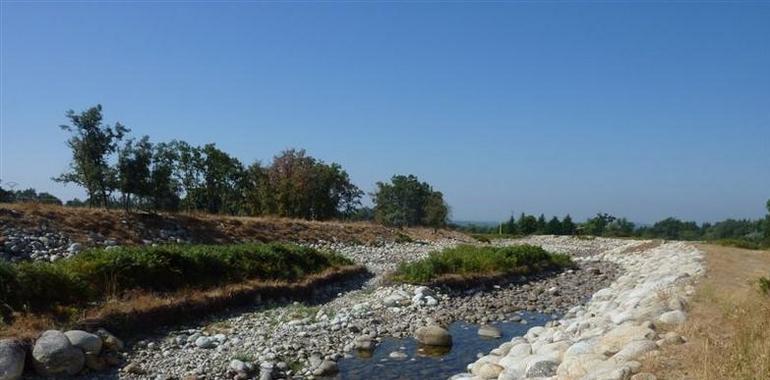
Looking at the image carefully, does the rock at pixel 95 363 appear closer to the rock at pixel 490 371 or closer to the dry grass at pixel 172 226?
the rock at pixel 490 371

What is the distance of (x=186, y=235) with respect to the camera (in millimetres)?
29156

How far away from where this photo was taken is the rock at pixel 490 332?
1445 centimetres

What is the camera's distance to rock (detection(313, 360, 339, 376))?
35.4 ft

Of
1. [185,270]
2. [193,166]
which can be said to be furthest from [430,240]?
[185,270]

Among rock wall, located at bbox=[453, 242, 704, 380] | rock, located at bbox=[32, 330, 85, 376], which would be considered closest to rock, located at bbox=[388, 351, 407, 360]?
rock wall, located at bbox=[453, 242, 704, 380]

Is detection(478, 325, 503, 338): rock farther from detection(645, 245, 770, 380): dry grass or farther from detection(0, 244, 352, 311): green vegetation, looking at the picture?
detection(0, 244, 352, 311): green vegetation

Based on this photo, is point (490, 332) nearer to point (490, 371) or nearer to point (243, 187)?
point (490, 371)

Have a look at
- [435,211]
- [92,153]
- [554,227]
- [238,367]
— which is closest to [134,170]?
[92,153]

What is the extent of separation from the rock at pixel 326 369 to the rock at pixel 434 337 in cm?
295

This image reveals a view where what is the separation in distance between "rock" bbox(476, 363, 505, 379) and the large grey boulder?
7.91m

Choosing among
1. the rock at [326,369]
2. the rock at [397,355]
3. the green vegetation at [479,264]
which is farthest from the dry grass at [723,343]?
the green vegetation at [479,264]

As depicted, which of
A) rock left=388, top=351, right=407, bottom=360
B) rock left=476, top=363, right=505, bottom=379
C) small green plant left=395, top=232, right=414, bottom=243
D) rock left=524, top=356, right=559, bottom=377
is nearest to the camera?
rock left=524, top=356, right=559, bottom=377

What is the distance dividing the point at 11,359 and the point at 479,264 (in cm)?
1825

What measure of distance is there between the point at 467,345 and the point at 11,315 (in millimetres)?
10059
